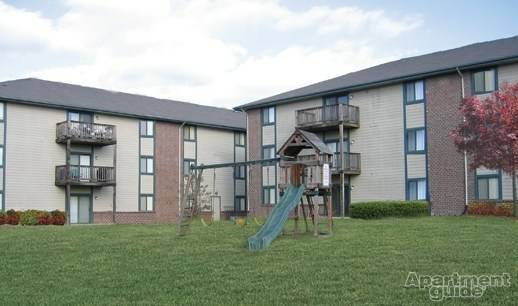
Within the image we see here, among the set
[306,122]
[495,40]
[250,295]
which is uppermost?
[495,40]

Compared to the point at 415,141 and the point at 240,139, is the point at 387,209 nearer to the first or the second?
the point at 415,141

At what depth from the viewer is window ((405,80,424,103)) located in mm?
34281

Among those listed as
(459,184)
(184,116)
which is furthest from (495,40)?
(184,116)

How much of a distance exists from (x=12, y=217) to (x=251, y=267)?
79.7ft

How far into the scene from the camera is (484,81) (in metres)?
31.7

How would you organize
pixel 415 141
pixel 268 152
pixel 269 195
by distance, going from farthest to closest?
1. pixel 268 152
2. pixel 269 195
3. pixel 415 141

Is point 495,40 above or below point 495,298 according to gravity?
above

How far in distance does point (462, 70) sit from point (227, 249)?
810 inches

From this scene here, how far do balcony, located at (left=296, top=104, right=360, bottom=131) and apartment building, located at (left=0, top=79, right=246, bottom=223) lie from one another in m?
7.15

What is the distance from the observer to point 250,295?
10898mm

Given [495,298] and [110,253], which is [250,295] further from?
[110,253]

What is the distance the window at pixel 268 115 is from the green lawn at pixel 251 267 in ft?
A: 77.0

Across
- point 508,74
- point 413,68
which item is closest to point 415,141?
point 413,68

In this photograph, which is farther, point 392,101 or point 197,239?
point 392,101
